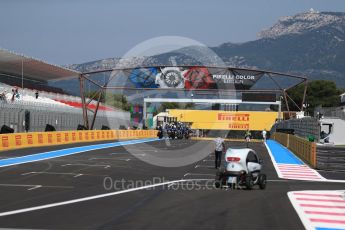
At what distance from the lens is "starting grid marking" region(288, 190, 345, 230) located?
12.1 meters

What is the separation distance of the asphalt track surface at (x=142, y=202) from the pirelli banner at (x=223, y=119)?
75972 mm

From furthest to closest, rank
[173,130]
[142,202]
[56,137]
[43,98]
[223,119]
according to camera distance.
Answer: [223,119] < [43,98] < [173,130] < [56,137] < [142,202]

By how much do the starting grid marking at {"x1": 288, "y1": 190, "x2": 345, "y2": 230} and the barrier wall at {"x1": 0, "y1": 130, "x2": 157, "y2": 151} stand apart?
81.7 ft

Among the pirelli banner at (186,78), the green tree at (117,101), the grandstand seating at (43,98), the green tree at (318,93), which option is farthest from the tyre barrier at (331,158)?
the green tree at (117,101)

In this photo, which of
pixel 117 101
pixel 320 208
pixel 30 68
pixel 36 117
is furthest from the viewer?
pixel 117 101

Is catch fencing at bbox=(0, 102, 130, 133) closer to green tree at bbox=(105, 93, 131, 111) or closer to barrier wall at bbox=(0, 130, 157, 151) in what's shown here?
barrier wall at bbox=(0, 130, 157, 151)

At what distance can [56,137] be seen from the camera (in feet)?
160

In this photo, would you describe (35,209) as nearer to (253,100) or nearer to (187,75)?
(187,75)

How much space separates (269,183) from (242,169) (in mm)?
4077

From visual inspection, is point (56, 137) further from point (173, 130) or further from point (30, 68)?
point (30, 68)

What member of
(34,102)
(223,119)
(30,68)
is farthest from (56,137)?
(223,119)

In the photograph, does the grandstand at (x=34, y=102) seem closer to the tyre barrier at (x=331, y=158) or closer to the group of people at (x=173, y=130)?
the group of people at (x=173, y=130)

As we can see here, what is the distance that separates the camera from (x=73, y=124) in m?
66.1

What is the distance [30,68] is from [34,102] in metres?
28.0
